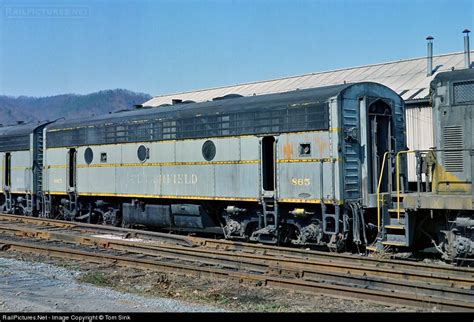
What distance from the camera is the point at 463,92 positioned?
1147 cm

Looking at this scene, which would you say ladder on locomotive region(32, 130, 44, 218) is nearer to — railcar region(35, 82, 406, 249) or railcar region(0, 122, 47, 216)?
railcar region(0, 122, 47, 216)

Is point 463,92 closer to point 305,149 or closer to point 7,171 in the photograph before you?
point 305,149

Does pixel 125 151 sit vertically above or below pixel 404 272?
above

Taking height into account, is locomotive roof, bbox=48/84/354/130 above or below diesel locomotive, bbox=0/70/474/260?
above

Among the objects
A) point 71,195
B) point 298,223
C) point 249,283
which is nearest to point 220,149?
point 298,223

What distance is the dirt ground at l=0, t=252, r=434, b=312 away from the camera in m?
8.02

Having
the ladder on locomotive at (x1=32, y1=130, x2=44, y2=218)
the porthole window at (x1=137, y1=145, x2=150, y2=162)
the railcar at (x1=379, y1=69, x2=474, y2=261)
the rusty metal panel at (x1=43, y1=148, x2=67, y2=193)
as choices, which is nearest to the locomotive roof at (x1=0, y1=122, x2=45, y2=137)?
the ladder on locomotive at (x1=32, y1=130, x2=44, y2=218)

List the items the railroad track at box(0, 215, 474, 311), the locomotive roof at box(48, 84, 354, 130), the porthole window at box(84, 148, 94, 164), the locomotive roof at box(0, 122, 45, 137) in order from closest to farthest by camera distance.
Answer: the railroad track at box(0, 215, 474, 311) < the locomotive roof at box(48, 84, 354, 130) < the porthole window at box(84, 148, 94, 164) < the locomotive roof at box(0, 122, 45, 137)

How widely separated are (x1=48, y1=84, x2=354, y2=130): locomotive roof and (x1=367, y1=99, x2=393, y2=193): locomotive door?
1.19m

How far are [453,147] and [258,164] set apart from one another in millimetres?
5050

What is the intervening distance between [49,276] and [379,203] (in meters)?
7.41

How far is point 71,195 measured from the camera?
2088cm

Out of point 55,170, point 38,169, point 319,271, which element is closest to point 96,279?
point 319,271

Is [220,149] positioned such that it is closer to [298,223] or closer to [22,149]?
[298,223]
